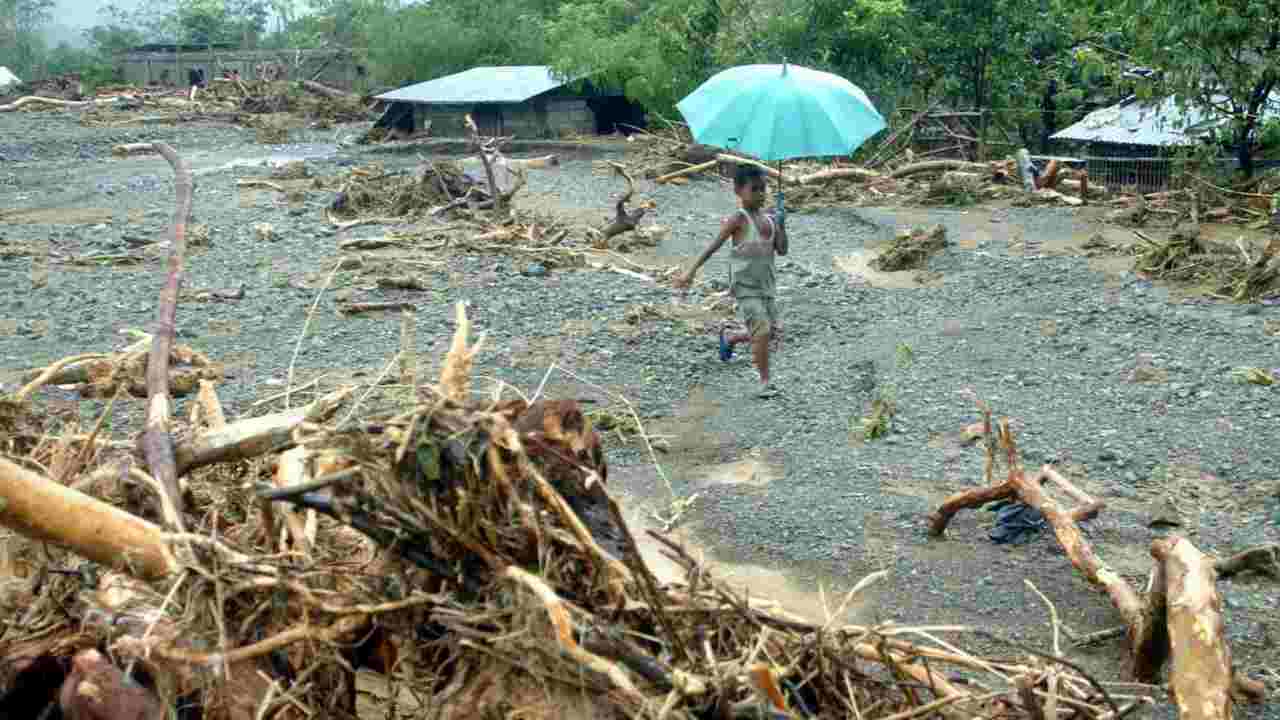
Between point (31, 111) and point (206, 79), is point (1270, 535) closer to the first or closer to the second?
point (31, 111)

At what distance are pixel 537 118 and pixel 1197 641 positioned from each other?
24.6 m

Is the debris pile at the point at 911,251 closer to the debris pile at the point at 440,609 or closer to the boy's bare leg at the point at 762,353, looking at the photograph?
the boy's bare leg at the point at 762,353

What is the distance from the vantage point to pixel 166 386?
4199 mm

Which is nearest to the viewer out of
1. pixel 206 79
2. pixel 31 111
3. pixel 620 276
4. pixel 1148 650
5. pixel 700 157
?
pixel 1148 650

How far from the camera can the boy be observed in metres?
7.90

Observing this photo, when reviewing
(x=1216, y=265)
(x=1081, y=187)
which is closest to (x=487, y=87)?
(x=1081, y=187)

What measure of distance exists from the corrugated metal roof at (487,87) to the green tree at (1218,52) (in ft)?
46.6

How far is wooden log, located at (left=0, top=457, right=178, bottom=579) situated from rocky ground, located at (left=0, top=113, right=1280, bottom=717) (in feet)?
3.11

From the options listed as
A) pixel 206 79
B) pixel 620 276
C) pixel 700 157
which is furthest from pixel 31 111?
pixel 620 276

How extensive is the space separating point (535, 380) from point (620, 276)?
3.81 metres

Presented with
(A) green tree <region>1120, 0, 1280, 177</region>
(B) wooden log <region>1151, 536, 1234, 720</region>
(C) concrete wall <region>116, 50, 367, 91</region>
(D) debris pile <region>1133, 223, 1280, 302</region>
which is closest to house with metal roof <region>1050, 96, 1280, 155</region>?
(A) green tree <region>1120, 0, 1280, 177</region>

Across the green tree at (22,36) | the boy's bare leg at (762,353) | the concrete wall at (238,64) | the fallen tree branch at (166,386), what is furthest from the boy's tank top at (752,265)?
the green tree at (22,36)

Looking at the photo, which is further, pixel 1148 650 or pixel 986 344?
pixel 986 344

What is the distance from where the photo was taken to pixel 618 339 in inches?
383
